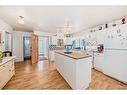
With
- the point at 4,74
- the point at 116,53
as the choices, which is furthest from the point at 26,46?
the point at 116,53

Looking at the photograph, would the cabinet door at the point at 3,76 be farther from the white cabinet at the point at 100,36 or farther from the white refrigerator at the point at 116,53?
the white cabinet at the point at 100,36

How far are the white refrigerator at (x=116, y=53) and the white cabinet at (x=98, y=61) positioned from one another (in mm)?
470

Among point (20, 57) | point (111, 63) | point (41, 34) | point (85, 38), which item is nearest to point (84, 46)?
point (85, 38)

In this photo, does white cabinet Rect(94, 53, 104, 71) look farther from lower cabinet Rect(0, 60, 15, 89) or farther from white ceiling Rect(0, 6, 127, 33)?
lower cabinet Rect(0, 60, 15, 89)

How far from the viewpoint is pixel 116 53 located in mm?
3404

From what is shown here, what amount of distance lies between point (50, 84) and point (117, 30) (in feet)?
9.15

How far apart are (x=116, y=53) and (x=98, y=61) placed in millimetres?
1283

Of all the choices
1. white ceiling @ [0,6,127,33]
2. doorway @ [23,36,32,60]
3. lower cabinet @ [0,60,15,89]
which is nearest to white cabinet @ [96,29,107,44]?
white ceiling @ [0,6,127,33]

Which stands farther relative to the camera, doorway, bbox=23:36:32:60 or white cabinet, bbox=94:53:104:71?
doorway, bbox=23:36:32:60

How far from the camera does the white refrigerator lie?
124 inches

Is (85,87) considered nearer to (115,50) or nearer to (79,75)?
(79,75)

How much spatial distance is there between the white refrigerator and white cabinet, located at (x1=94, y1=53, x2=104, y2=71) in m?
0.47

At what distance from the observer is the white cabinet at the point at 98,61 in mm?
4395

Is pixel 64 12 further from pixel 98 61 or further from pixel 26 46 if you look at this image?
pixel 26 46
